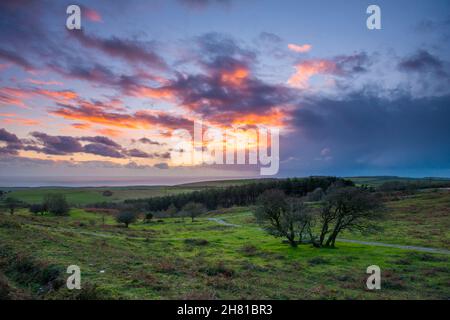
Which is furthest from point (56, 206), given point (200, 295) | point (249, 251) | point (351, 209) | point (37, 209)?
point (200, 295)

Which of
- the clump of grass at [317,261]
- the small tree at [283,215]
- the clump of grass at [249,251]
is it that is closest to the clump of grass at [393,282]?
the clump of grass at [317,261]

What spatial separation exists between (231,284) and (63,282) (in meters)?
9.56

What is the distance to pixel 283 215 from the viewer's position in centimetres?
5175

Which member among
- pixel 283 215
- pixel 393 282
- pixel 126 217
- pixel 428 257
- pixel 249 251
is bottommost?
pixel 126 217

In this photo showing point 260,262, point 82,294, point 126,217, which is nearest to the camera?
point 82,294

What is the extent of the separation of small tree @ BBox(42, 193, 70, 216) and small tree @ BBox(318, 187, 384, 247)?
9869cm

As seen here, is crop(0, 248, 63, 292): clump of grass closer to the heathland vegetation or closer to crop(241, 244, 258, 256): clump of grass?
the heathland vegetation

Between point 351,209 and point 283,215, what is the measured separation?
11600 mm

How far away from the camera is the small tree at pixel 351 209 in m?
46.0

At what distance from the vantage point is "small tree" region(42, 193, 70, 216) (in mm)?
106619

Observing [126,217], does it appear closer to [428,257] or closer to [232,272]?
[232,272]

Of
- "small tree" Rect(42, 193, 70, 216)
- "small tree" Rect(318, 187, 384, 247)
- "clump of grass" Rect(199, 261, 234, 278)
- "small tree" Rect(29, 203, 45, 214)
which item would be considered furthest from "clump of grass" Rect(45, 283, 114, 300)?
"small tree" Rect(29, 203, 45, 214)

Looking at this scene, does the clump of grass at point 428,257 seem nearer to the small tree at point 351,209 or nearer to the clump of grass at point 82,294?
the small tree at point 351,209

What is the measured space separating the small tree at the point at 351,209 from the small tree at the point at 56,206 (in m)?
98.7
